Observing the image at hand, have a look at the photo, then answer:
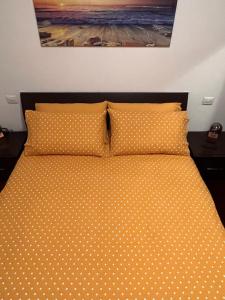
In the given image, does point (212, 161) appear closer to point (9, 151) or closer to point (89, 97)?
point (89, 97)

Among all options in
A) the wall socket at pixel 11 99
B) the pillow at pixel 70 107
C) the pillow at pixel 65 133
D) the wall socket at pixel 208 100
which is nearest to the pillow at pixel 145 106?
the pillow at pixel 70 107

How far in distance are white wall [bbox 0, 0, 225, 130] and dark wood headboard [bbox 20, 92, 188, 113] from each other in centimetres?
6

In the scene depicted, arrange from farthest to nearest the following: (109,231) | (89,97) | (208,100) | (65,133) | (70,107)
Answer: (208,100), (89,97), (70,107), (65,133), (109,231)

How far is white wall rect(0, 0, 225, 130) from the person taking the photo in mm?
1909

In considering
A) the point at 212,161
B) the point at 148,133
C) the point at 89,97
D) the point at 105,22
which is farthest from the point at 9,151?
the point at 212,161

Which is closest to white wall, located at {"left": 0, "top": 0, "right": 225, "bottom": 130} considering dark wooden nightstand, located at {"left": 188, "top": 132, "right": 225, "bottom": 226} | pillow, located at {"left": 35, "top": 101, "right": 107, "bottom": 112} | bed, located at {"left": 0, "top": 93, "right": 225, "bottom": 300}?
pillow, located at {"left": 35, "top": 101, "right": 107, "bottom": 112}

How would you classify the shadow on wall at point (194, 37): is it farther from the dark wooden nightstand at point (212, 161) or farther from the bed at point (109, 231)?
the bed at point (109, 231)

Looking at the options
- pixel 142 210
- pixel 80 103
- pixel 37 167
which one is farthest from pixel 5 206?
pixel 80 103

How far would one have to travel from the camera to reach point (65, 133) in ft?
6.28

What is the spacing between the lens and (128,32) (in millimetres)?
1962

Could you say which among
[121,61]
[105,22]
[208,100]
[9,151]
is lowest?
[9,151]

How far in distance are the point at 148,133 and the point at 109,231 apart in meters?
0.86

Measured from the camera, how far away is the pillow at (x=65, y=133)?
1.92 metres

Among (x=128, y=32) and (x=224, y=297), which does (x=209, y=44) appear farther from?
(x=224, y=297)
